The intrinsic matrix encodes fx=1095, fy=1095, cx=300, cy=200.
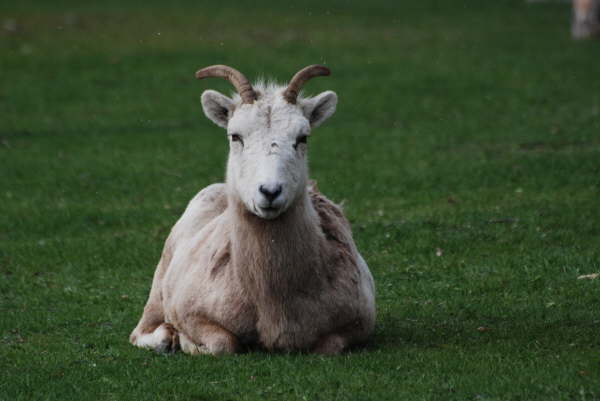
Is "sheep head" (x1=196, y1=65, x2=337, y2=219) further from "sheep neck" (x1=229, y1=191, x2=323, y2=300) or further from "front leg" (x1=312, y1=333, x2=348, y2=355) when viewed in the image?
"front leg" (x1=312, y1=333, x2=348, y2=355)

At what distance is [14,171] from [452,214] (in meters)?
7.84

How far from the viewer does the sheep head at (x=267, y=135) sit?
758 cm

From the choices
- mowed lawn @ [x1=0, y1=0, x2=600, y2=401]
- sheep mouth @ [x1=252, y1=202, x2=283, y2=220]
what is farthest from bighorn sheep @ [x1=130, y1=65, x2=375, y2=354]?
mowed lawn @ [x1=0, y1=0, x2=600, y2=401]

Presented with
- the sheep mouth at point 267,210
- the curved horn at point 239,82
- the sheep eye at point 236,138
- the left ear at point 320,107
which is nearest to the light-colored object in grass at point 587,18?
the left ear at point 320,107

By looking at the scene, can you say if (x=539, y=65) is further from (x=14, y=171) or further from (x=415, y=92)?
(x=14, y=171)

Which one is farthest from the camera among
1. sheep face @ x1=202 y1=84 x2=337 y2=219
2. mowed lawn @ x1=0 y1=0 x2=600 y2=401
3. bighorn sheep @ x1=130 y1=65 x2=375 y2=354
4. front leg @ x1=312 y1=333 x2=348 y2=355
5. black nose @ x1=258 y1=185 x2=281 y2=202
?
front leg @ x1=312 y1=333 x2=348 y2=355

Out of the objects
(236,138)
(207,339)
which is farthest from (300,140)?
(207,339)

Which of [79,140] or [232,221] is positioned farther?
[79,140]

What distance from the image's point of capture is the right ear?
8.46m

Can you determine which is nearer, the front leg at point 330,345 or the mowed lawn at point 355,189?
the mowed lawn at point 355,189

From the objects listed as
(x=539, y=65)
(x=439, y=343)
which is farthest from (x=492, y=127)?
(x=439, y=343)

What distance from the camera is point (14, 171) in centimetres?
1791

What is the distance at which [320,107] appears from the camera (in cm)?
864

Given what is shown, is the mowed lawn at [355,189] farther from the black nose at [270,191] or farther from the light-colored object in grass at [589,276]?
the black nose at [270,191]
